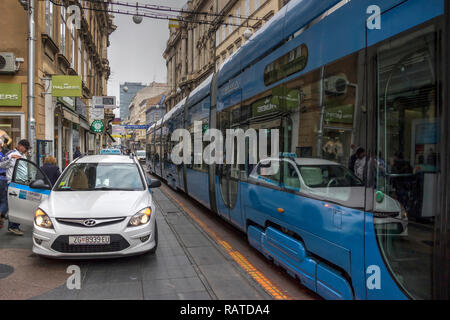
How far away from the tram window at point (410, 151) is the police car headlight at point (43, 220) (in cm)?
433

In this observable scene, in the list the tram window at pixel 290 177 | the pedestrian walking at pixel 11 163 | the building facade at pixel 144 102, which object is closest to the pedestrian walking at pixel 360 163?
the tram window at pixel 290 177

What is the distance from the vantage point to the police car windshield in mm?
6461

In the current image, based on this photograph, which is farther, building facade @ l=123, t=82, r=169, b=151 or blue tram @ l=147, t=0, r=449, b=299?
building facade @ l=123, t=82, r=169, b=151

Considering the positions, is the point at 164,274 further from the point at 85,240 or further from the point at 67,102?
the point at 67,102

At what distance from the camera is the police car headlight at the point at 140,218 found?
18.3 ft

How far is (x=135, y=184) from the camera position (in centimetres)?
666

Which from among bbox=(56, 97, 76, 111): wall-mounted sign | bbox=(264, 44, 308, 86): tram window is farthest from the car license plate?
bbox=(56, 97, 76, 111): wall-mounted sign

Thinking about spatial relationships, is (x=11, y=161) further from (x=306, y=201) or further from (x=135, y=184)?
(x=306, y=201)

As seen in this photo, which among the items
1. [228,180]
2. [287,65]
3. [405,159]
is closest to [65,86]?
[228,180]

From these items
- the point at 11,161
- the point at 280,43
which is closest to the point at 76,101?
the point at 11,161

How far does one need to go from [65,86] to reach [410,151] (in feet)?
46.5

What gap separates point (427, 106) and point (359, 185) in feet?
2.90

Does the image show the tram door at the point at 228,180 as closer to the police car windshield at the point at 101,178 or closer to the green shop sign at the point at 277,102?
the green shop sign at the point at 277,102

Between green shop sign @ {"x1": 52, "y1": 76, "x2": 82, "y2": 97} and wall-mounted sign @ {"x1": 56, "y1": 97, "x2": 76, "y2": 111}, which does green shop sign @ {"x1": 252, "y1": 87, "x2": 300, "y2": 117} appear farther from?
wall-mounted sign @ {"x1": 56, "y1": 97, "x2": 76, "y2": 111}
